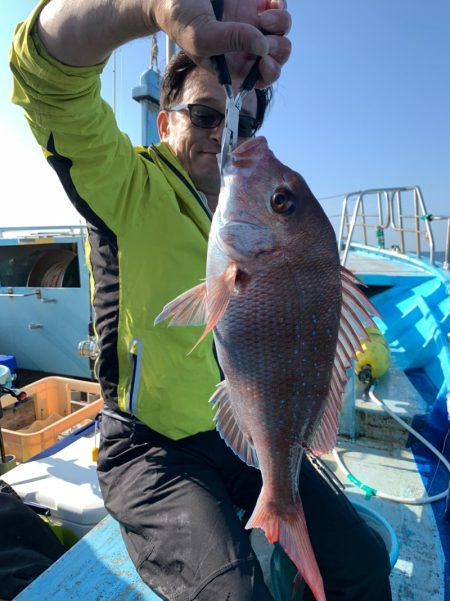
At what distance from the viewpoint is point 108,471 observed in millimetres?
1939

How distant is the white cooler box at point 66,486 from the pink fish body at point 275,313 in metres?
1.86

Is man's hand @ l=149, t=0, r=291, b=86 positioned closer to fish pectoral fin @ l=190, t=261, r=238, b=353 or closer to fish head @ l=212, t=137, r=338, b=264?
fish head @ l=212, t=137, r=338, b=264

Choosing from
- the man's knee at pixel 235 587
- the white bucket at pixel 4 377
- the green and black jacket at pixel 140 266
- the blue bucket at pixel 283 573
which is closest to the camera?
the man's knee at pixel 235 587

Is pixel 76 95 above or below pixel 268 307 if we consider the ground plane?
above

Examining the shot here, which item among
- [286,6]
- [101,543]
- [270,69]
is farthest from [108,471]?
[286,6]

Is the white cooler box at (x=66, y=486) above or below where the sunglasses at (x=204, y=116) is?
below

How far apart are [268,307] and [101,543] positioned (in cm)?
163

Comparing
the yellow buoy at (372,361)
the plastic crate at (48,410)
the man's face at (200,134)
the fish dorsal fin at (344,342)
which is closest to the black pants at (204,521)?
the fish dorsal fin at (344,342)

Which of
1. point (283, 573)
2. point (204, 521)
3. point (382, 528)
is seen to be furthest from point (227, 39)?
point (382, 528)

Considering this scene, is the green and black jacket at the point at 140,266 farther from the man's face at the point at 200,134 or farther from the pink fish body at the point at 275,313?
the pink fish body at the point at 275,313

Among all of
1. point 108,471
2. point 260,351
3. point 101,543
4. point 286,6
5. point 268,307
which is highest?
point 286,6

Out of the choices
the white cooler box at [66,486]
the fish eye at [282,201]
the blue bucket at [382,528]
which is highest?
the fish eye at [282,201]

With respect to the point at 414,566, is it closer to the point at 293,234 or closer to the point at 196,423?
the point at 196,423

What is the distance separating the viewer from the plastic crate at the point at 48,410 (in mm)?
4414
